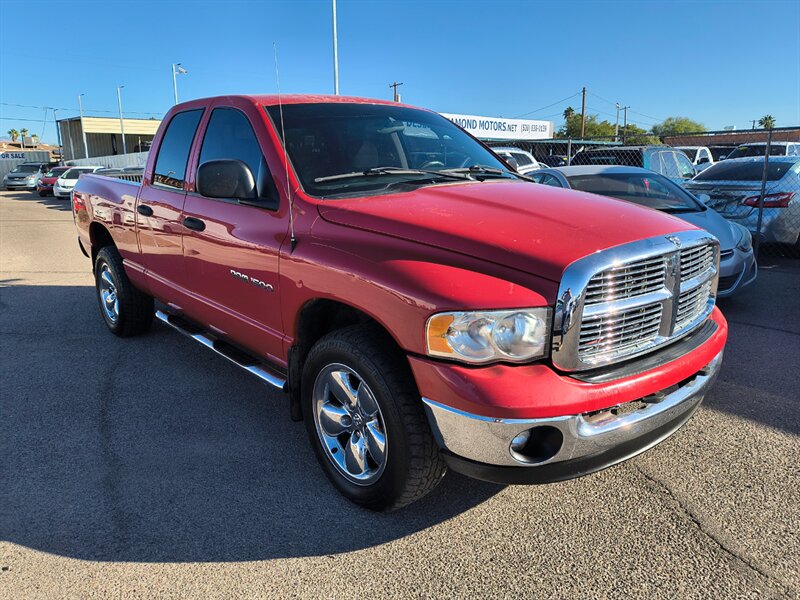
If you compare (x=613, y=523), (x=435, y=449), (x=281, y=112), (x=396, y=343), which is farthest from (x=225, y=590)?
(x=281, y=112)

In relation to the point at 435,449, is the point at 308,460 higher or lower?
lower

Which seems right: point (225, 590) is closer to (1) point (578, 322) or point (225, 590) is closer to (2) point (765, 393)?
(1) point (578, 322)

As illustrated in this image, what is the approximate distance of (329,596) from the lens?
92.7 inches

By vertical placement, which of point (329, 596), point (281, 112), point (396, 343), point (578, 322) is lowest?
point (329, 596)

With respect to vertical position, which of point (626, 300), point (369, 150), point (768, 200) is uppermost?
point (369, 150)

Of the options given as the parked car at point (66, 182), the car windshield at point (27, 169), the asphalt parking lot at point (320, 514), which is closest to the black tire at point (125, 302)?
the asphalt parking lot at point (320, 514)

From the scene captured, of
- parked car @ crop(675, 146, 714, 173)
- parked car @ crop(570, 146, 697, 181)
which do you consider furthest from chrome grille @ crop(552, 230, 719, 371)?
parked car @ crop(675, 146, 714, 173)

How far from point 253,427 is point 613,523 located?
7.13ft

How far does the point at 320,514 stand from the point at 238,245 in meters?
1.52

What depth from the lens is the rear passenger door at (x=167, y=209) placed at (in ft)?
13.5

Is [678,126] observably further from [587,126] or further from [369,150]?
[369,150]

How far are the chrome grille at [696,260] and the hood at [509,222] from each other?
125 millimetres

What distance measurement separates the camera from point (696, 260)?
9.20ft

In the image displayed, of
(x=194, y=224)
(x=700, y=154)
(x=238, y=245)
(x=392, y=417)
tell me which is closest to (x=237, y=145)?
(x=194, y=224)
